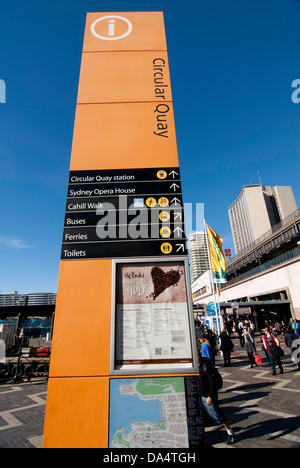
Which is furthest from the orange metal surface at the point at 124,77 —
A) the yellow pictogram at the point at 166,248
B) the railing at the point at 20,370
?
the railing at the point at 20,370

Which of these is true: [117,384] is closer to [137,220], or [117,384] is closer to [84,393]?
[84,393]

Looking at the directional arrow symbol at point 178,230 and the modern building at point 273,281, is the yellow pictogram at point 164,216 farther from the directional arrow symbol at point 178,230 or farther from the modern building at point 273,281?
the modern building at point 273,281

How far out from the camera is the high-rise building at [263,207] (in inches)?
4697

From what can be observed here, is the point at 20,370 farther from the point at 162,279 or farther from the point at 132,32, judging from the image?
the point at 132,32

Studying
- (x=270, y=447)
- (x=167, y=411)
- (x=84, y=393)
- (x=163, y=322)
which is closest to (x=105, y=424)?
(x=84, y=393)

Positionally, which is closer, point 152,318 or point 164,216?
point 152,318

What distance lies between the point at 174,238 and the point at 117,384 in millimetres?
1857

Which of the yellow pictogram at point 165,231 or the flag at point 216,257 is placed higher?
the flag at point 216,257

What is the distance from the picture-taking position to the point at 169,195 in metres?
3.30

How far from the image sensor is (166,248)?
307cm

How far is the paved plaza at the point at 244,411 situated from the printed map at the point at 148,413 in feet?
9.85

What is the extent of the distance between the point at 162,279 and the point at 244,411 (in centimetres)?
578

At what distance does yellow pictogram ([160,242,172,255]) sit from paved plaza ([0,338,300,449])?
4.21 m

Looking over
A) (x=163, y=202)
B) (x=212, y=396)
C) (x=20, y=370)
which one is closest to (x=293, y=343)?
(x=212, y=396)
